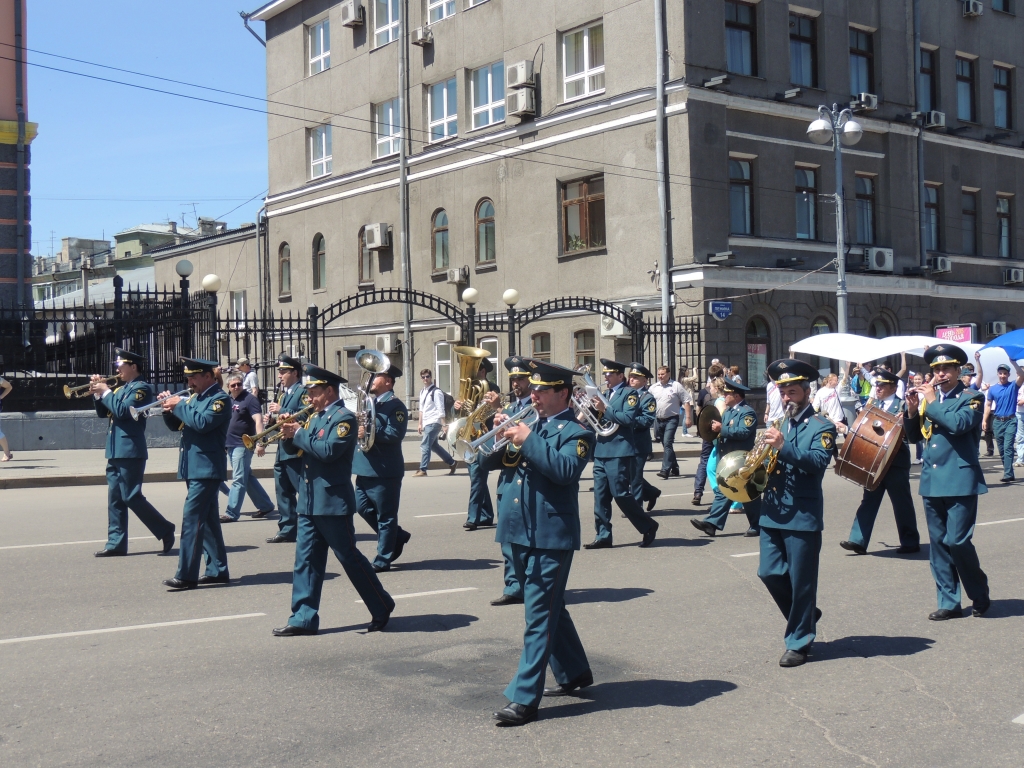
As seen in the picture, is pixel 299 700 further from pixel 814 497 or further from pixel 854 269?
pixel 854 269

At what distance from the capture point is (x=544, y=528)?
580 centimetres

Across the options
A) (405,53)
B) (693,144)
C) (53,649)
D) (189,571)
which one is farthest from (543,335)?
A: (53,649)

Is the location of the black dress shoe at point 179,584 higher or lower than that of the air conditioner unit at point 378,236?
lower

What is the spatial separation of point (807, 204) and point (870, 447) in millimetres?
20998

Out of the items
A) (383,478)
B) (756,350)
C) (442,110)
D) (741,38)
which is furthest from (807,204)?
(383,478)

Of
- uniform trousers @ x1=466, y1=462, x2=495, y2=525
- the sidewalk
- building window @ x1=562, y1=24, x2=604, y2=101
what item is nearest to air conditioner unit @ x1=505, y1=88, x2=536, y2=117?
building window @ x1=562, y1=24, x2=604, y2=101

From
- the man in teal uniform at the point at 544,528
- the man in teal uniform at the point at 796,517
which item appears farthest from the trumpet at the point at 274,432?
the man in teal uniform at the point at 796,517

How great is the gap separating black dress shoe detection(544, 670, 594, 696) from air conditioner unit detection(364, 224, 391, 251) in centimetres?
3061

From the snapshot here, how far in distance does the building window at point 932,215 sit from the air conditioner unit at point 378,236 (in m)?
16.2

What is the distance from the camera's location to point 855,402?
66.6 feet

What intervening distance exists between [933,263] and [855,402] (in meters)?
13.7

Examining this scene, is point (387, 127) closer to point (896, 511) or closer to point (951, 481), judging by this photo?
point (896, 511)

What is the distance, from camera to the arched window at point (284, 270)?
40.8m

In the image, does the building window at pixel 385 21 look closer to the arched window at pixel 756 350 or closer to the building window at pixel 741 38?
the building window at pixel 741 38
